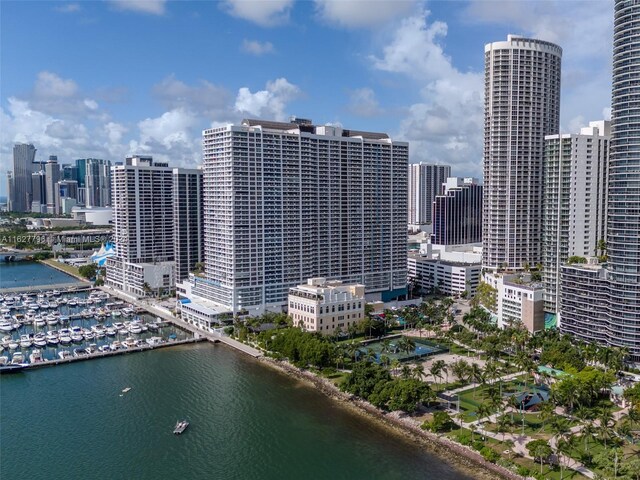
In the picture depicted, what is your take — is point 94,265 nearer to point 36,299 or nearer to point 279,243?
point 36,299

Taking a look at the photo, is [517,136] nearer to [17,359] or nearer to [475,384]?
[475,384]

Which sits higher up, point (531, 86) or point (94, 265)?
point (531, 86)

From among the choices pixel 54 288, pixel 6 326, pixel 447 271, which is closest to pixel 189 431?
pixel 6 326

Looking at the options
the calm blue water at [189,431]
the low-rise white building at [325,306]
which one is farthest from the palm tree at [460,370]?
the low-rise white building at [325,306]

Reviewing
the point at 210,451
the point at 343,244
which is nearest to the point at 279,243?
the point at 343,244

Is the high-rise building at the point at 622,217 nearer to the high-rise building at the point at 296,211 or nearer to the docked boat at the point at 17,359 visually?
the high-rise building at the point at 296,211

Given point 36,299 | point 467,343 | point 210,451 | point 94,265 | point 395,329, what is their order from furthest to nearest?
point 94,265, point 36,299, point 395,329, point 467,343, point 210,451
